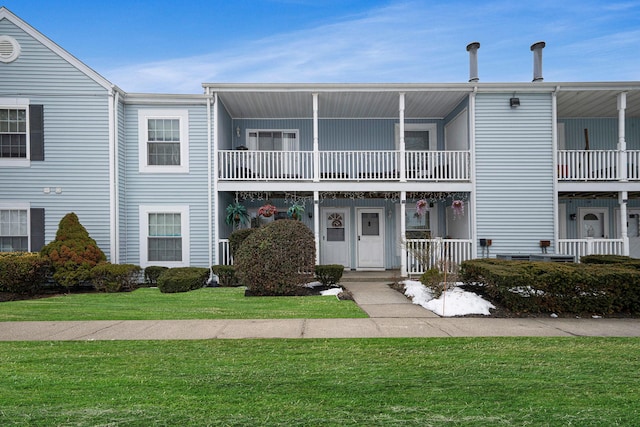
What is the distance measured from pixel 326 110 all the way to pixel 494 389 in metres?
11.7

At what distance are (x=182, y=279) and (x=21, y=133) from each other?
662cm

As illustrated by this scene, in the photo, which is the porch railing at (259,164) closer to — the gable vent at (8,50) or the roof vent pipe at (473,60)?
the gable vent at (8,50)

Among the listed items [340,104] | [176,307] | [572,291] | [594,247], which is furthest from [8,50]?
[594,247]

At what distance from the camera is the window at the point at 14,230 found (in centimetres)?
1168

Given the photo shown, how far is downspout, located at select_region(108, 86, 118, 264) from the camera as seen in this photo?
11867 millimetres

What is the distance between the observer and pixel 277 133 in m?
15.0

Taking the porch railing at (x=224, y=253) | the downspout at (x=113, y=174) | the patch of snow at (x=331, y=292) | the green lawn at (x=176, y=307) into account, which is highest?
the downspout at (x=113, y=174)

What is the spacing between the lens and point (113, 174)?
11945 millimetres

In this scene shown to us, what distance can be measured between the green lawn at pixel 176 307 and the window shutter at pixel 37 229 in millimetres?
2626

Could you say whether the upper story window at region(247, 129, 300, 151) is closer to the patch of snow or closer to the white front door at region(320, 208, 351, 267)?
the white front door at region(320, 208, 351, 267)

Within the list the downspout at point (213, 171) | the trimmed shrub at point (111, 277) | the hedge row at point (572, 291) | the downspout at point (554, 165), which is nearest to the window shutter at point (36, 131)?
the trimmed shrub at point (111, 277)

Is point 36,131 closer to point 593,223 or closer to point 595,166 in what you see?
point 595,166

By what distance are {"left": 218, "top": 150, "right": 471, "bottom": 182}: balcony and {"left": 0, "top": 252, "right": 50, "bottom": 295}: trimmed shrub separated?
17.6 feet

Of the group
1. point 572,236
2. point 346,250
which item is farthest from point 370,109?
point 572,236
